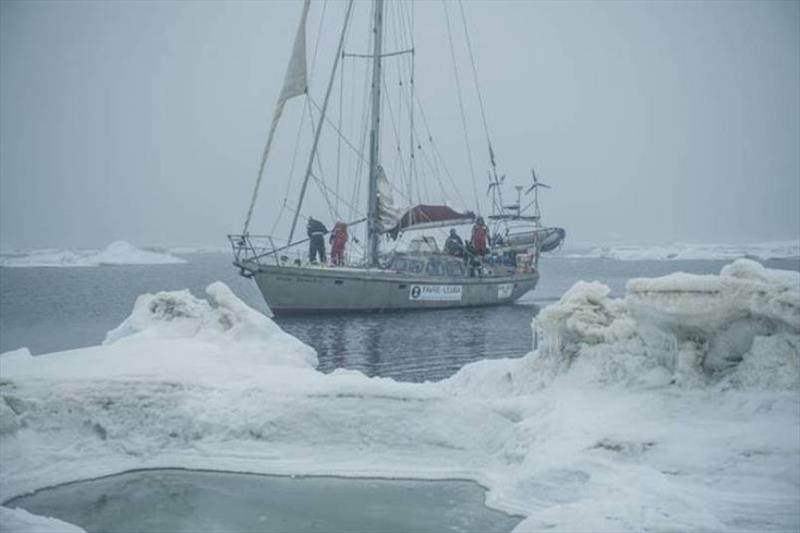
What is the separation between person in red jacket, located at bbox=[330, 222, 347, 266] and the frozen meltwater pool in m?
24.4

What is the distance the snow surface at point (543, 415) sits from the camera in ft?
24.1

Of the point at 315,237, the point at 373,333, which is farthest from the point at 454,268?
the point at 373,333

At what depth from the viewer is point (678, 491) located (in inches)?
271

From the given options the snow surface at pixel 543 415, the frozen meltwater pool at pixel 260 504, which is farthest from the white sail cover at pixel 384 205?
the frozen meltwater pool at pixel 260 504

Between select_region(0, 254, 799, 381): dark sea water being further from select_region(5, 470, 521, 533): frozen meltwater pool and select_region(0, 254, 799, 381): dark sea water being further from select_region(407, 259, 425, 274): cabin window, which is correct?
select_region(5, 470, 521, 533): frozen meltwater pool

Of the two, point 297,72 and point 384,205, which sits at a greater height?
point 297,72

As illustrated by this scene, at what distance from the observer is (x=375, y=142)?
35.1 meters

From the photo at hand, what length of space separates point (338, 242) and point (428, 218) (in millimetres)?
7544

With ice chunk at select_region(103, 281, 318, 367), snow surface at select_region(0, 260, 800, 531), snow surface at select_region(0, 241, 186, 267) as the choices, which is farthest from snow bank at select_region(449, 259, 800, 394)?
snow surface at select_region(0, 241, 186, 267)

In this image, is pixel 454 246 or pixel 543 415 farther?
pixel 454 246

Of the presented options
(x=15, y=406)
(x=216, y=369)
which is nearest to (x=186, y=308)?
(x=216, y=369)

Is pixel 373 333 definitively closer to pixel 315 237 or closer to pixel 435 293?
pixel 315 237

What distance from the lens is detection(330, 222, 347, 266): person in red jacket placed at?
109 ft

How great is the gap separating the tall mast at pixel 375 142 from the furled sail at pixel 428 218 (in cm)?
149
